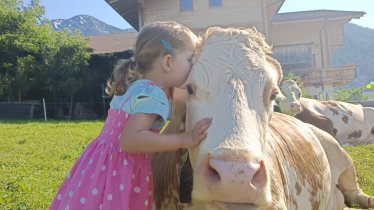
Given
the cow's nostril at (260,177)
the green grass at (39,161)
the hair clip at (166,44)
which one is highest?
the hair clip at (166,44)

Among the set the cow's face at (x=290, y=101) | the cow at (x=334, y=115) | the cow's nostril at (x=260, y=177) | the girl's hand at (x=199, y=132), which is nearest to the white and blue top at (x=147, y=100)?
the girl's hand at (x=199, y=132)

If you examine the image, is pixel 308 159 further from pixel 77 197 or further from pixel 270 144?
pixel 77 197

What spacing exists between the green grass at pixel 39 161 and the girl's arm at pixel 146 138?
2739mm

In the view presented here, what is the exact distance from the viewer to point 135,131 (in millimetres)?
2592

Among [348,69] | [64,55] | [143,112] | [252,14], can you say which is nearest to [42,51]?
[64,55]

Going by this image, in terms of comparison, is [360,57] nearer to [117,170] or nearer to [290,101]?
[290,101]

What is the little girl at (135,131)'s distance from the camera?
2.62m

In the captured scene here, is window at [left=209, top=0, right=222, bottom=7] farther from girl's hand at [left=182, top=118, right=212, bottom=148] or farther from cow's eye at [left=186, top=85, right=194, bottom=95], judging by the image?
girl's hand at [left=182, top=118, right=212, bottom=148]

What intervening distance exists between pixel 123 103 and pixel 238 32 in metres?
0.84

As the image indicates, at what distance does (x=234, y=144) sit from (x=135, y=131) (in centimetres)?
72

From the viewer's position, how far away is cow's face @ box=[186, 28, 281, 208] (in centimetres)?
203

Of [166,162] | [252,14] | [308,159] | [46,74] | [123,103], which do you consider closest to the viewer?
[123,103]

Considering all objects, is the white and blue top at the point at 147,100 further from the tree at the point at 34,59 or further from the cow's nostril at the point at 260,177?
the tree at the point at 34,59

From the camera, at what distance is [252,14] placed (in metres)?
23.9
